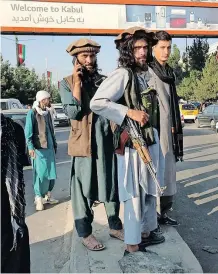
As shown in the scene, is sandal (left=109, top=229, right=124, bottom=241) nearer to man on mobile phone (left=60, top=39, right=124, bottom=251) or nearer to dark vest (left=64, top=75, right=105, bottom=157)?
man on mobile phone (left=60, top=39, right=124, bottom=251)

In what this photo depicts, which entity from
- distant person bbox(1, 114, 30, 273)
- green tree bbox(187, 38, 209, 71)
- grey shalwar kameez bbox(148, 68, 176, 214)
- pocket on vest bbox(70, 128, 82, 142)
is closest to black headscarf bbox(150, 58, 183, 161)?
grey shalwar kameez bbox(148, 68, 176, 214)

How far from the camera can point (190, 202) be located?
577 cm

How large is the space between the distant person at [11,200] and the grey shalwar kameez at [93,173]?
2.89 feet

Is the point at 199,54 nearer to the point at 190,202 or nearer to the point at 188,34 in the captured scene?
the point at 188,34

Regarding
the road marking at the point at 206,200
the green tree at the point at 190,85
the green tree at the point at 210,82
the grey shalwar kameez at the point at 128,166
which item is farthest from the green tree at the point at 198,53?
the grey shalwar kameez at the point at 128,166

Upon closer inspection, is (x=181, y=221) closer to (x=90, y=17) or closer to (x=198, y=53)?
(x=90, y=17)

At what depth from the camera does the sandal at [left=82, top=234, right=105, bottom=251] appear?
3436mm

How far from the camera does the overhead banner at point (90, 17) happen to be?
51.5 feet

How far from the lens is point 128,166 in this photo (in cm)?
305

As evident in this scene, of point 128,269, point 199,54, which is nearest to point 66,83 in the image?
point 128,269

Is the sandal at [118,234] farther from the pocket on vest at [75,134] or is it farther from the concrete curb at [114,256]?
the pocket on vest at [75,134]

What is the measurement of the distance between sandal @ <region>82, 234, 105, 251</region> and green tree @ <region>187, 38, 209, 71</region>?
47635 mm

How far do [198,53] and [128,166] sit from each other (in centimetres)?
4990

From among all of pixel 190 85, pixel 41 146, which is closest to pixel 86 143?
pixel 41 146
